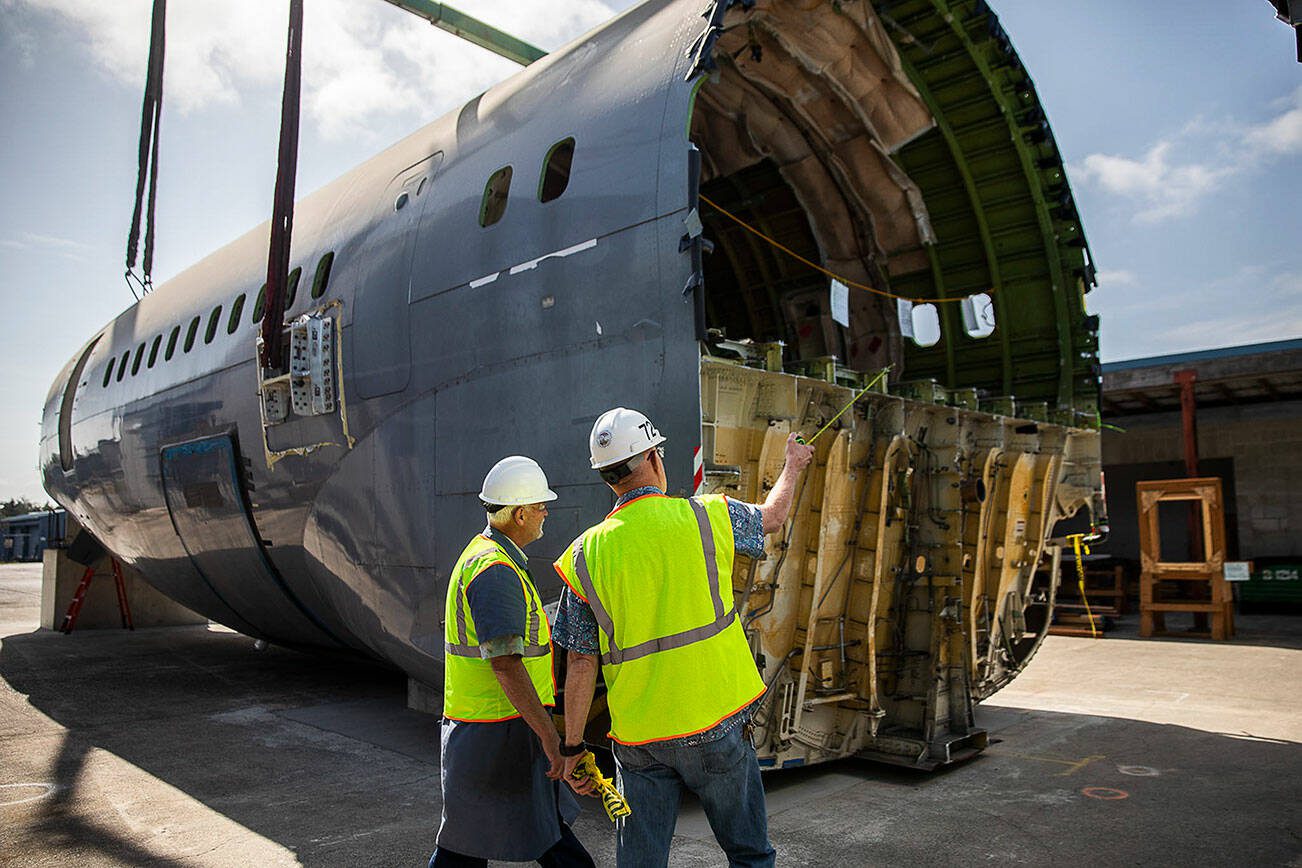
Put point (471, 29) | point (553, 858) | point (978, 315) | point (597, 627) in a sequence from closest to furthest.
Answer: point (597, 627)
point (553, 858)
point (978, 315)
point (471, 29)

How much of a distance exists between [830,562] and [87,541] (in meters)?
14.9

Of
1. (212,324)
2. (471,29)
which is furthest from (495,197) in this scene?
(471,29)

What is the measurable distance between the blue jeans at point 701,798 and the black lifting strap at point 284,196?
5957 millimetres

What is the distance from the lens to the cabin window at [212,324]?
379 inches

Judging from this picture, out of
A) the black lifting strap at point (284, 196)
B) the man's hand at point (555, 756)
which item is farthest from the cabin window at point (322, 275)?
the man's hand at point (555, 756)

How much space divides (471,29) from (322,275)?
588cm

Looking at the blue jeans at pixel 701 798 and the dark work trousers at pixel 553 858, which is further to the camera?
the dark work trousers at pixel 553 858

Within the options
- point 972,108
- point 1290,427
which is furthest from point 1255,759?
point 1290,427

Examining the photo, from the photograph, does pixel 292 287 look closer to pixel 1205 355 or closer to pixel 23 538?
pixel 1205 355

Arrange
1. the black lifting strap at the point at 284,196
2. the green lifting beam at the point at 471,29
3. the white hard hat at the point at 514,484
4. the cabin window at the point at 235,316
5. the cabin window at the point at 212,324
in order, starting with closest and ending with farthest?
the white hard hat at the point at 514,484
the black lifting strap at the point at 284,196
the cabin window at the point at 235,316
the cabin window at the point at 212,324
the green lifting beam at the point at 471,29

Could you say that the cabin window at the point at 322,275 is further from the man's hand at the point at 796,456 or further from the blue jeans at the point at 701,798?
the blue jeans at the point at 701,798

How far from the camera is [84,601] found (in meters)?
16.3

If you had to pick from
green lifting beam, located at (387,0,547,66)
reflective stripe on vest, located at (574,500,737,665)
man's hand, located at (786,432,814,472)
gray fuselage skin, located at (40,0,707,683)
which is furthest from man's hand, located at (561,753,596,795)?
green lifting beam, located at (387,0,547,66)

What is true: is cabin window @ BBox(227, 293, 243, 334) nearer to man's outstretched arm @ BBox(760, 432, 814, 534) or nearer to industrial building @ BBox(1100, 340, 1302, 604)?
man's outstretched arm @ BBox(760, 432, 814, 534)
